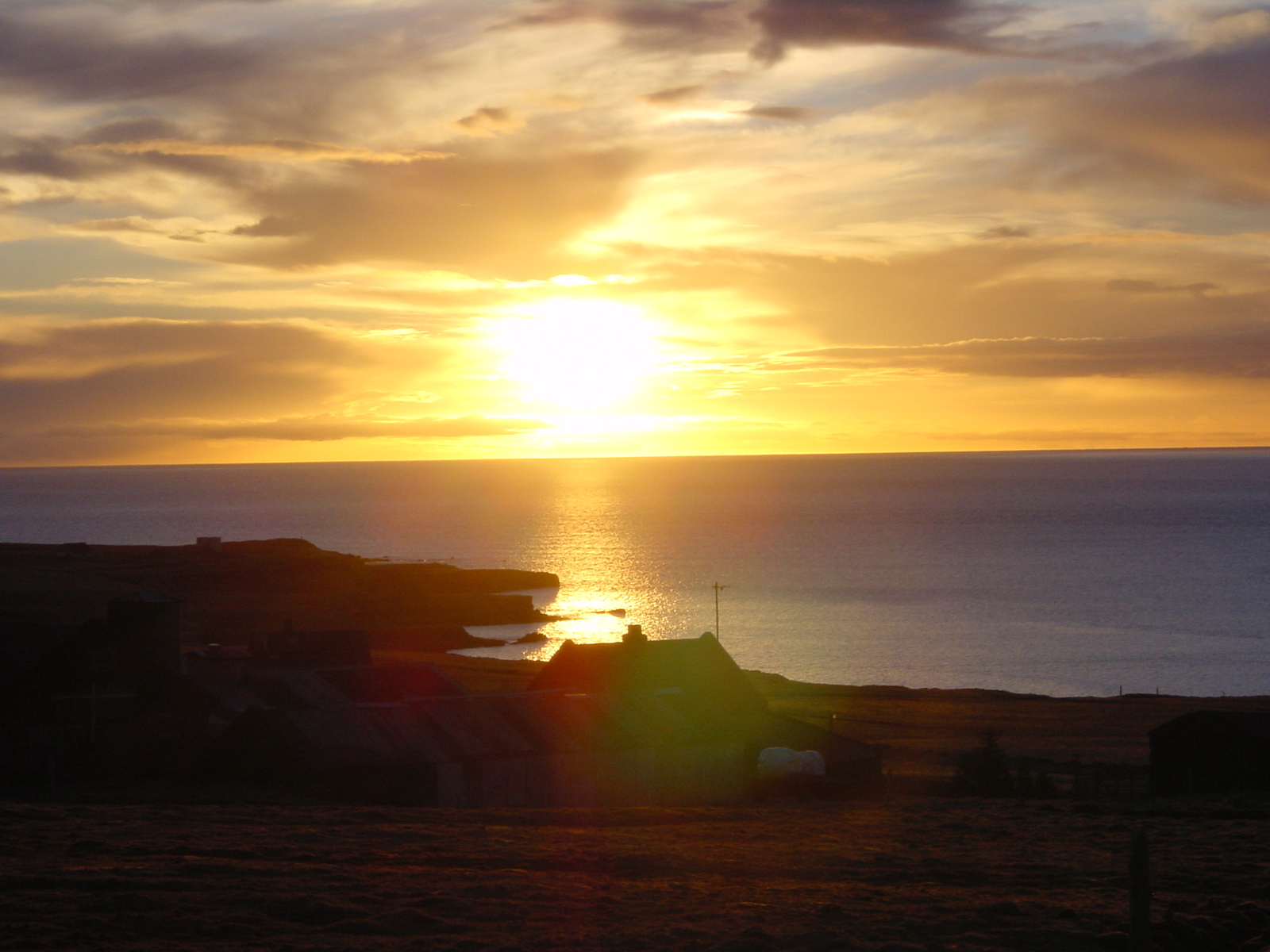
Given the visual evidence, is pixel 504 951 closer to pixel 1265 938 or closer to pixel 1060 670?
pixel 1265 938

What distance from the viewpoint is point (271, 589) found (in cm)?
11094

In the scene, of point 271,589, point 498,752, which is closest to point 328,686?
point 498,752

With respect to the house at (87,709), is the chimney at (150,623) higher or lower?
higher

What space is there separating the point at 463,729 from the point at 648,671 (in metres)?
12.9

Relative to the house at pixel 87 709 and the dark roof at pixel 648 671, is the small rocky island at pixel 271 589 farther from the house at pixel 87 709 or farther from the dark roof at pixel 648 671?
the house at pixel 87 709

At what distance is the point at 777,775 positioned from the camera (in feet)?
110

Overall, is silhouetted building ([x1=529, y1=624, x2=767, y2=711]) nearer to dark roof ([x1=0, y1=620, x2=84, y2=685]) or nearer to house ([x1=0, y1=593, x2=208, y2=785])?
house ([x1=0, y1=593, x2=208, y2=785])

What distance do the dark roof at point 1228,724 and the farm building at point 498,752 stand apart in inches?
531

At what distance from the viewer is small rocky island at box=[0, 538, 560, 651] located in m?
85.9

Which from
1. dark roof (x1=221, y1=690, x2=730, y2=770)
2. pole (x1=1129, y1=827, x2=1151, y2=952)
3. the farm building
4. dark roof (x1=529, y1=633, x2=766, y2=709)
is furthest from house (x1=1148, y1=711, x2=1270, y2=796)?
pole (x1=1129, y1=827, x2=1151, y2=952)

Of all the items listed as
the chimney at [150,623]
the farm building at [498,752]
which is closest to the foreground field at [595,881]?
the farm building at [498,752]

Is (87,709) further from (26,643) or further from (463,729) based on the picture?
(463,729)

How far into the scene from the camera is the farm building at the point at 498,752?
27.5m

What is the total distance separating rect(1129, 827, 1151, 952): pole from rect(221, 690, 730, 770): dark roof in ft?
65.8
